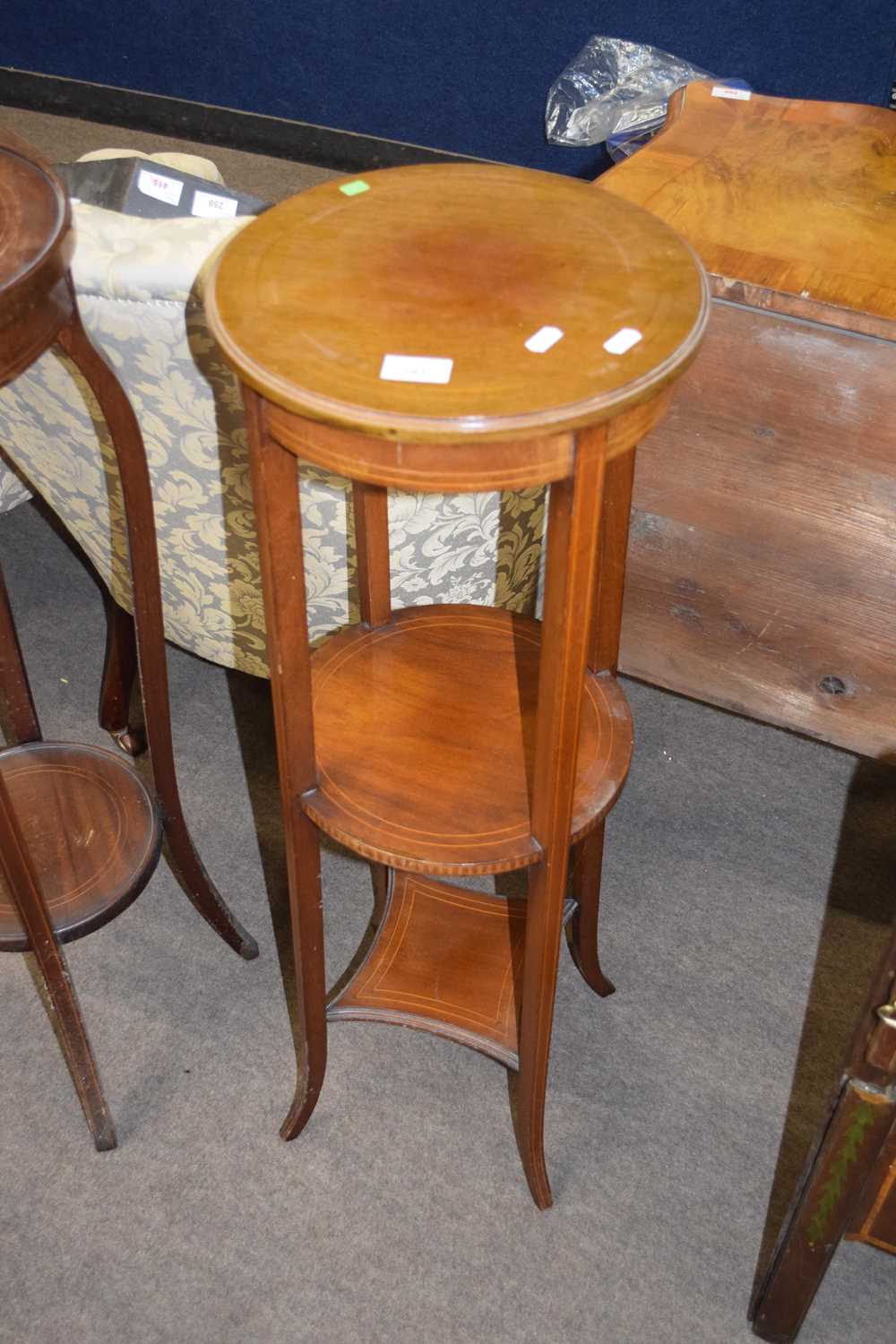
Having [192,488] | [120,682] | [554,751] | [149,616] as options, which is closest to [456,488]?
[554,751]

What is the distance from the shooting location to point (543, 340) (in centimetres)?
94

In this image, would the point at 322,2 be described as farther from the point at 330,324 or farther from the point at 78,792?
the point at 330,324

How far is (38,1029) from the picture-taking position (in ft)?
5.39

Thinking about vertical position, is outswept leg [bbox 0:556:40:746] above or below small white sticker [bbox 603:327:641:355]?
below

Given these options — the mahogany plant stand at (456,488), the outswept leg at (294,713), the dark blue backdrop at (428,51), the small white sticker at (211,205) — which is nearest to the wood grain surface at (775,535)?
the mahogany plant stand at (456,488)

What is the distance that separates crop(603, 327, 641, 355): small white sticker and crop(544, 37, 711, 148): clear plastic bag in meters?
2.16

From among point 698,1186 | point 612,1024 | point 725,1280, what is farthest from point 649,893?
point 725,1280

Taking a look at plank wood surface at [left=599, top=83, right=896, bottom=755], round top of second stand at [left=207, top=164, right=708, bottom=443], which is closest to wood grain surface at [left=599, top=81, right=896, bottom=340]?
plank wood surface at [left=599, top=83, right=896, bottom=755]

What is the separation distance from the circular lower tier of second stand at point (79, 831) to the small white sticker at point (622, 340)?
922 millimetres

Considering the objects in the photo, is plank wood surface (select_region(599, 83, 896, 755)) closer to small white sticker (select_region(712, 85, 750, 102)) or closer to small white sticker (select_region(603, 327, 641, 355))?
small white sticker (select_region(712, 85, 750, 102))

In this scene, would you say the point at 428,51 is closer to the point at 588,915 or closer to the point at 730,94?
the point at 730,94

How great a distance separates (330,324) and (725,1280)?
113cm

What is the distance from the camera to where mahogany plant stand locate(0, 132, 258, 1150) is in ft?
3.44

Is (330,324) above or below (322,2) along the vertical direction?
above
